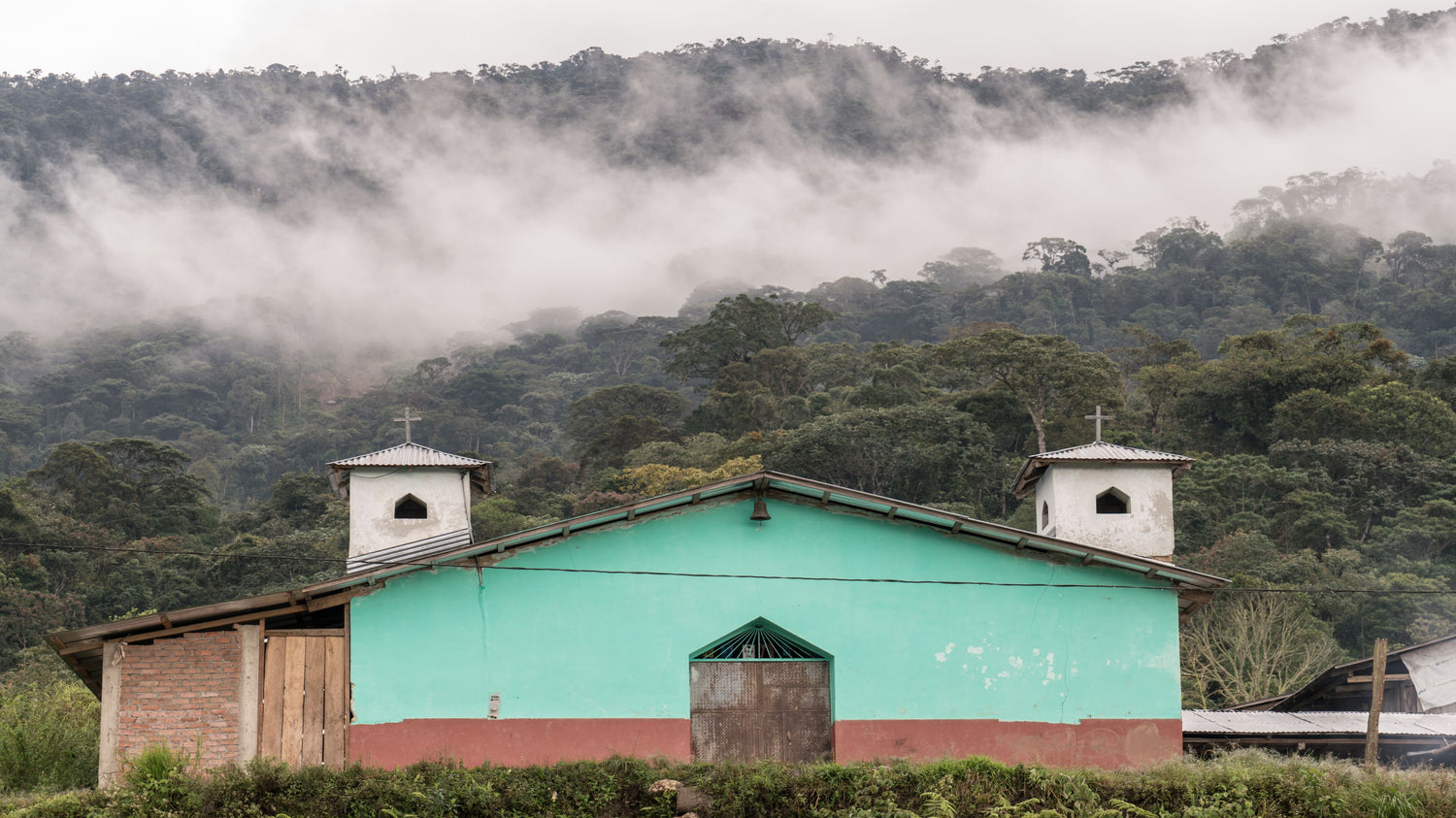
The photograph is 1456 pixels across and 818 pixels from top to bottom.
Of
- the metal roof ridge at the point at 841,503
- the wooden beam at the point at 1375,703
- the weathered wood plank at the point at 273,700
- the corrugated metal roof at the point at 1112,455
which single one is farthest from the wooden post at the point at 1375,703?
the weathered wood plank at the point at 273,700

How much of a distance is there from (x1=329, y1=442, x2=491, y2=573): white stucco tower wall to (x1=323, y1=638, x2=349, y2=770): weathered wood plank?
6.61 metres

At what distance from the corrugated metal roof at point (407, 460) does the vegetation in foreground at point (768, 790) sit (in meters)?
9.03

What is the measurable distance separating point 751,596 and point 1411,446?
42732 millimetres

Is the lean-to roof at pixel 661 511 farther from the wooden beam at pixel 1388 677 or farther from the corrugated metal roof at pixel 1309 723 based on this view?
the wooden beam at pixel 1388 677

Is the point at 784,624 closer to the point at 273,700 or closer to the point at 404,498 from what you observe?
the point at 273,700

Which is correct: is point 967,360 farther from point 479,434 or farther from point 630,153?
point 630,153

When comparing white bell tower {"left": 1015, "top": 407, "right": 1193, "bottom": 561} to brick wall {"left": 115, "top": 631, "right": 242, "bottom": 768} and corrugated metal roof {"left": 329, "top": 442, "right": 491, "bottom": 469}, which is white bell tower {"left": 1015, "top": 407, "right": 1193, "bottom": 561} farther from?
brick wall {"left": 115, "top": 631, "right": 242, "bottom": 768}

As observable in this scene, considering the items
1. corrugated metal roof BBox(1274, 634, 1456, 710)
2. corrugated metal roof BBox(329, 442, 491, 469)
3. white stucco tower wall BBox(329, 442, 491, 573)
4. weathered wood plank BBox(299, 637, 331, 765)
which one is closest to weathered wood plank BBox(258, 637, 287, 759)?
weathered wood plank BBox(299, 637, 331, 765)

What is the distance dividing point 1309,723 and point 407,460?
49.0 feet

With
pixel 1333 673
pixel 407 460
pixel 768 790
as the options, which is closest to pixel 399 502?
pixel 407 460

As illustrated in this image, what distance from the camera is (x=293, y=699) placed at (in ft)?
53.7

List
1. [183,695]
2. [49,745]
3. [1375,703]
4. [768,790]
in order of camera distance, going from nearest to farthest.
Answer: [768,790]
[183,695]
[1375,703]
[49,745]

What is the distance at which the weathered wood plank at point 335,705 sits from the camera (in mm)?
16297

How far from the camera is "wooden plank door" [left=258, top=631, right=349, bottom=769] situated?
16234 millimetres
